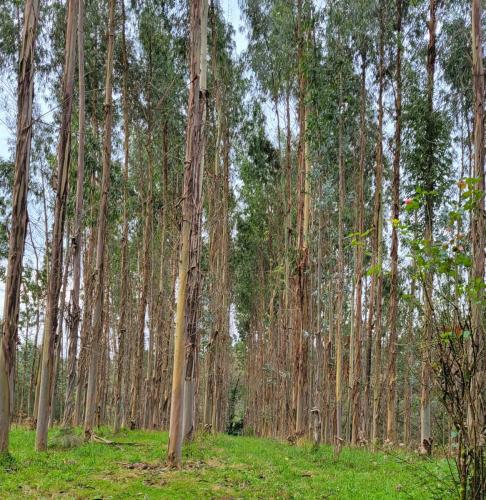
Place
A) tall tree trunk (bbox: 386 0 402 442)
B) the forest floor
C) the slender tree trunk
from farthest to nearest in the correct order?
1. tall tree trunk (bbox: 386 0 402 442)
2. the slender tree trunk
3. the forest floor

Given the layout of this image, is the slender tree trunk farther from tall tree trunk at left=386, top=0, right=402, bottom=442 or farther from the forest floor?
tall tree trunk at left=386, top=0, right=402, bottom=442

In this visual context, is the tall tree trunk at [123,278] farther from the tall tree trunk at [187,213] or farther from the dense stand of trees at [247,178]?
the tall tree trunk at [187,213]

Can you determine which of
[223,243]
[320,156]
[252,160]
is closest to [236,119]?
[252,160]

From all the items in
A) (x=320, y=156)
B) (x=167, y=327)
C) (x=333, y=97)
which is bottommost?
(x=167, y=327)

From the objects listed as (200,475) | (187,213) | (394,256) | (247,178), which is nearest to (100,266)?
(187,213)

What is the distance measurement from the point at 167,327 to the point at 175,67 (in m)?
7.89

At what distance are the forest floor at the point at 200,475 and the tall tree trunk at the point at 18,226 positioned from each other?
2.90ft

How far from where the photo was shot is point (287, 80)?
15.0m

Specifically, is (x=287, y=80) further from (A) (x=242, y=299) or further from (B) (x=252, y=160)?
(A) (x=242, y=299)

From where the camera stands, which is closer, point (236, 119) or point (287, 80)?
point (287, 80)

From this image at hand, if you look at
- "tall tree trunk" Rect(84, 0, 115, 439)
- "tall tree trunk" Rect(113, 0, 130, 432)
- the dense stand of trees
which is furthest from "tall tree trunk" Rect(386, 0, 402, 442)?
"tall tree trunk" Rect(113, 0, 130, 432)

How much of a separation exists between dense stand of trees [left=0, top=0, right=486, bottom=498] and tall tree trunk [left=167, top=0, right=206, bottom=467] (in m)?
0.03

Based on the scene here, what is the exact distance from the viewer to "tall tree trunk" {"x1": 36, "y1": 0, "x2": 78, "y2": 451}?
25.2 feet

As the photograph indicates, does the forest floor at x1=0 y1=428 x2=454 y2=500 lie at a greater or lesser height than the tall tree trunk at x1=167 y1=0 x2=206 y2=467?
lesser
